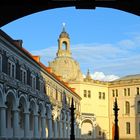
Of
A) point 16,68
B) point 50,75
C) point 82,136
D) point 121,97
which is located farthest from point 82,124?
point 16,68

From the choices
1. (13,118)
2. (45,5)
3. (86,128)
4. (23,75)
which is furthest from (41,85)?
(45,5)

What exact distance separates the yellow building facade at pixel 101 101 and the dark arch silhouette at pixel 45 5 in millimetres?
82665

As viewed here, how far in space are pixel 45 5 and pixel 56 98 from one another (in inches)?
2311

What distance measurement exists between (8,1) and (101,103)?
294 feet

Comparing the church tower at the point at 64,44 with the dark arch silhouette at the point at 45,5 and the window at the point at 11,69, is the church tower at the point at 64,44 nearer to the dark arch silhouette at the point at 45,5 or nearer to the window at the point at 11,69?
the window at the point at 11,69

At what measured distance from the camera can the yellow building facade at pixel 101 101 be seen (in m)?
90.6

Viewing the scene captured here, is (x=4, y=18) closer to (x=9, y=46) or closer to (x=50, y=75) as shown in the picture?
(x=9, y=46)

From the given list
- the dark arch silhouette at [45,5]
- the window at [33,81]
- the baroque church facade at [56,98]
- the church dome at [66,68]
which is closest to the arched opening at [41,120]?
the baroque church facade at [56,98]

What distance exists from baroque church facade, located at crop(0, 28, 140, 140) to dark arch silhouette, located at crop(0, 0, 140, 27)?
29.4 m

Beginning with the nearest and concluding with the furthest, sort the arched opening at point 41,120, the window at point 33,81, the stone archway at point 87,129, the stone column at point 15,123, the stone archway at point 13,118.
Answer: the stone archway at point 13,118 → the stone column at point 15,123 → the window at point 33,81 → the arched opening at point 41,120 → the stone archway at point 87,129

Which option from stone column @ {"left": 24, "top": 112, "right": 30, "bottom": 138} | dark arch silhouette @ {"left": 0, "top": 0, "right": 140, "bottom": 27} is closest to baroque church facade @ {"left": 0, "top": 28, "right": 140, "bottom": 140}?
stone column @ {"left": 24, "top": 112, "right": 30, "bottom": 138}

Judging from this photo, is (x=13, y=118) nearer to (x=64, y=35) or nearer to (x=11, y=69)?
(x=11, y=69)

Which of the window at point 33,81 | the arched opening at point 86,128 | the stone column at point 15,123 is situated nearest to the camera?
the stone column at point 15,123

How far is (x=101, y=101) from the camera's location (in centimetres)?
9488
